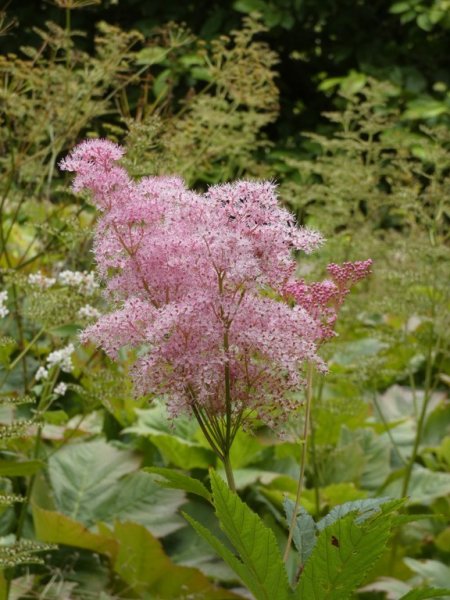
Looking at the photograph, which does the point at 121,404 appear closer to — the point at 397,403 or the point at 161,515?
the point at 161,515

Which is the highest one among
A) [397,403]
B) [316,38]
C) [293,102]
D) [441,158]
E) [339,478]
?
[316,38]

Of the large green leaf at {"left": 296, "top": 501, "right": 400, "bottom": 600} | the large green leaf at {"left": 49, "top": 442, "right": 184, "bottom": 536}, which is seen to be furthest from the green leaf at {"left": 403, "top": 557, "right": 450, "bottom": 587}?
the large green leaf at {"left": 296, "top": 501, "right": 400, "bottom": 600}

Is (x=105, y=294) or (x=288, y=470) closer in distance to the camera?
(x=105, y=294)

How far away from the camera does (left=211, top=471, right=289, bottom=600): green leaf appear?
87 cm

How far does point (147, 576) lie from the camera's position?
1.93 metres

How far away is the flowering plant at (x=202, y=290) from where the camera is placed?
0.86 m

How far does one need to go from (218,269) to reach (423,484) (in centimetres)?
178

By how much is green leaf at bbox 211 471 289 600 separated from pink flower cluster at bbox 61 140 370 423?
93 millimetres

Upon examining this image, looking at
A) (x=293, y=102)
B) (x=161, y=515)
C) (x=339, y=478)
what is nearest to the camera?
(x=161, y=515)

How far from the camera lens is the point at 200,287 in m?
0.88

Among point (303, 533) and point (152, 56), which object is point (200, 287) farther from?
point (152, 56)

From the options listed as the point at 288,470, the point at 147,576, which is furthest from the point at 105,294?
the point at 288,470

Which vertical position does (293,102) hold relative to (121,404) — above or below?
above

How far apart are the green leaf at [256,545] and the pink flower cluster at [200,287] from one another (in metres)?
0.09
